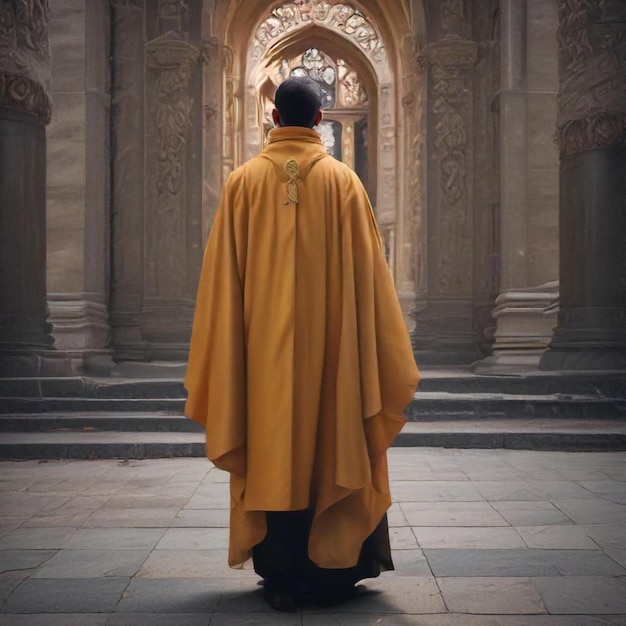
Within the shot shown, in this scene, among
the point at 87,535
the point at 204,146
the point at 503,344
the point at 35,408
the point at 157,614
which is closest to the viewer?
the point at 157,614

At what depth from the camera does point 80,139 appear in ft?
38.3

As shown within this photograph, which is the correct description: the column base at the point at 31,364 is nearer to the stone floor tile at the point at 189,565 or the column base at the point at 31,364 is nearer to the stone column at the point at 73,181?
the stone column at the point at 73,181

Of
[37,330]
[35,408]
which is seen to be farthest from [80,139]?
[35,408]

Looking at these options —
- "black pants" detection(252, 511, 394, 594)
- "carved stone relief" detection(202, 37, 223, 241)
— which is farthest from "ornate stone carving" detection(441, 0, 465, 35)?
"black pants" detection(252, 511, 394, 594)

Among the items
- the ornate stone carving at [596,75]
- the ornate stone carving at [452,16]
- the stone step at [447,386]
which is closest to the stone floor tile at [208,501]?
the stone step at [447,386]

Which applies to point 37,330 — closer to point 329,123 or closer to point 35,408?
point 35,408

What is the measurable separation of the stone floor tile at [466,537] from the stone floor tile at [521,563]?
113 mm

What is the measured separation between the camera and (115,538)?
384 centimetres

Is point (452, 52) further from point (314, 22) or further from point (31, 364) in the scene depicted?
point (314, 22)

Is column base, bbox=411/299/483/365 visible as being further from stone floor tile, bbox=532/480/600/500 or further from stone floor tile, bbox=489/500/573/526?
stone floor tile, bbox=489/500/573/526

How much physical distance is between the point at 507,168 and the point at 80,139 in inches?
229

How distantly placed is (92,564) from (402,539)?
1.32 meters

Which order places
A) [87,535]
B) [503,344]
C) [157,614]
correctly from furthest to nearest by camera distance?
[503,344], [87,535], [157,614]

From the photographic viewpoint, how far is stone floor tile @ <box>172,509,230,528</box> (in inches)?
162
